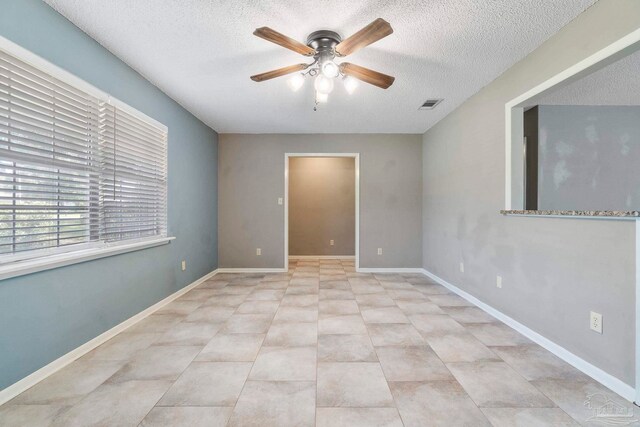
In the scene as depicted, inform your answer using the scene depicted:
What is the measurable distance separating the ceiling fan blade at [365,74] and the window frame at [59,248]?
6.53ft

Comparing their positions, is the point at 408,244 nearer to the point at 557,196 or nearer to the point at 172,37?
the point at 557,196

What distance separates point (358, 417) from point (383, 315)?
1.54 m

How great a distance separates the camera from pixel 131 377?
1822 mm

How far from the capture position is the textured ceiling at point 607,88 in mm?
2695

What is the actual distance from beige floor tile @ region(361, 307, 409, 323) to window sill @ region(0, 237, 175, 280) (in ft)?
7.77

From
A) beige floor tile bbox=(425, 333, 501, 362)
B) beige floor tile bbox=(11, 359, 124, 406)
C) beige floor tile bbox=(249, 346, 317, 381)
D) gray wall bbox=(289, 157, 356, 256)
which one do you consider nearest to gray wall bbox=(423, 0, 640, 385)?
beige floor tile bbox=(425, 333, 501, 362)

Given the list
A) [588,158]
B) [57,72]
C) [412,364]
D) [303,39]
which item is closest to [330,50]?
[303,39]

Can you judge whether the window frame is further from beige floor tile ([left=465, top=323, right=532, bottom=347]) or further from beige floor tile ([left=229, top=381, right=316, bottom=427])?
beige floor tile ([left=465, top=323, right=532, bottom=347])

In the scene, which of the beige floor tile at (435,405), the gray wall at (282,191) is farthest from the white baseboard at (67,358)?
the beige floor tile at (435,405)

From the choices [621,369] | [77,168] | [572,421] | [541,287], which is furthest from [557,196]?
[77,168]

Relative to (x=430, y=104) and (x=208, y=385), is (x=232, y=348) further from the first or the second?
(x=430, y=104)

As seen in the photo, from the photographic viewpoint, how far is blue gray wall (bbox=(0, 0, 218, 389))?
5.46ft

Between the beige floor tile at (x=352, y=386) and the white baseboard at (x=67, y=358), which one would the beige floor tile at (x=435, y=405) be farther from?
the white baseboard at (x=67, y=358)

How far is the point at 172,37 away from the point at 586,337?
12.3 ft
